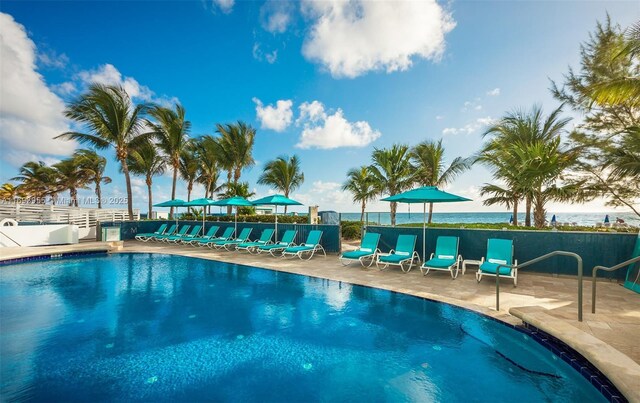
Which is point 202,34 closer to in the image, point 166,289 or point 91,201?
point 166,289

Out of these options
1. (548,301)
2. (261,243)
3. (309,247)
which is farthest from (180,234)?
(548,301)

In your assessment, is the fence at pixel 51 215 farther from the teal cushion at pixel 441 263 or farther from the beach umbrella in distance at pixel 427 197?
the teal cushion at pixel 441 263

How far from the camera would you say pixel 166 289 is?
6.87 m

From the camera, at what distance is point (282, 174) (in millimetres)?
19891

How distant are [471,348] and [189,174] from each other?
22970 millimetres

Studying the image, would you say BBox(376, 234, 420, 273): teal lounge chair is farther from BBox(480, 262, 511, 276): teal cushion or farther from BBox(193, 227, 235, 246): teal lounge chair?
BBox(193, 227, 235, 246): teal lounge chair

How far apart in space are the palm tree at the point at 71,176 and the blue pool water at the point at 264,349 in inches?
1131

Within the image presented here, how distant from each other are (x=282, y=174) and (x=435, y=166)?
33.5 ft

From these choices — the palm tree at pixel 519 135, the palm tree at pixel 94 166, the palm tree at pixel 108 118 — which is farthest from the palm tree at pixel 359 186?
the palm tree at pixel 94 166

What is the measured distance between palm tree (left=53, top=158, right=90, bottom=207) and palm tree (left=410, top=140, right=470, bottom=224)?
32.1 meters

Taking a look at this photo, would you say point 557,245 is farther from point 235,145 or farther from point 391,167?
point 235,145

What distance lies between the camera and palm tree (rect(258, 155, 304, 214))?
19.8 m

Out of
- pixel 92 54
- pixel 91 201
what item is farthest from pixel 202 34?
pixel 91 201

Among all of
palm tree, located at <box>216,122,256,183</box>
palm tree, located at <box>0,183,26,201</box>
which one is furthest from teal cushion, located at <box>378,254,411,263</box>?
palm tree, located at <box>0,183,26,201</box>
